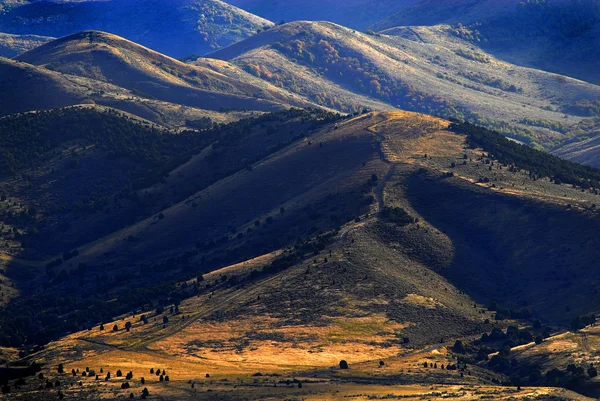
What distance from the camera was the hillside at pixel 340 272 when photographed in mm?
88188

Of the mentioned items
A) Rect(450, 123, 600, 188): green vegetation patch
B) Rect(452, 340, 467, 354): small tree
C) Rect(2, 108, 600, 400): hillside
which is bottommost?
Rect(452, 340, 467, 354): small tree

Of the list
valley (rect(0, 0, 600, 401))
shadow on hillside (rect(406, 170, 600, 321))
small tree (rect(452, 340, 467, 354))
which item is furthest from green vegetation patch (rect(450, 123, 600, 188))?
small tree (rect(452, 340, 467, 354))

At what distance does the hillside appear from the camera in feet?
289

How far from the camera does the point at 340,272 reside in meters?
111

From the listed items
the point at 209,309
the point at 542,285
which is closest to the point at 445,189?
the point at 542,285

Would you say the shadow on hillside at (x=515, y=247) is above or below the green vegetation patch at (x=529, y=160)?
below

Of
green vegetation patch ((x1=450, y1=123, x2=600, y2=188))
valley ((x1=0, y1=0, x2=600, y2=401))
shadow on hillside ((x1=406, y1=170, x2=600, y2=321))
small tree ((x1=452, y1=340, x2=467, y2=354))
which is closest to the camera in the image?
valley ((x1=0, y1=0, x2=600, y2=401))

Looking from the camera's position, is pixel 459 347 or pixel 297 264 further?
pixel 297 264

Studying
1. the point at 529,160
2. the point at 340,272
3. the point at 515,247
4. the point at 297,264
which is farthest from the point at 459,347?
the point at 529,160

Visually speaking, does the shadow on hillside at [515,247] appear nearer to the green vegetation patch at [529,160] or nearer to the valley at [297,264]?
the valley at [297,264]

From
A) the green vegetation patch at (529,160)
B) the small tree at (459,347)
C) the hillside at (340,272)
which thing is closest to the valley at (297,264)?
the small tree at (459,347)

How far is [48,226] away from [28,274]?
659 inches

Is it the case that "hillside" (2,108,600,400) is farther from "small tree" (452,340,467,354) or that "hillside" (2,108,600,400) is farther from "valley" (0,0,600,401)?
"small tree" (452,340,467,354)

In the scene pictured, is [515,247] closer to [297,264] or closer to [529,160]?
[297,264]
